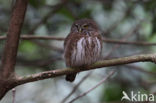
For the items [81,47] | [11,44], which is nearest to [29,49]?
[81,47]

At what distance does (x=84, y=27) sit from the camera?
3566mm

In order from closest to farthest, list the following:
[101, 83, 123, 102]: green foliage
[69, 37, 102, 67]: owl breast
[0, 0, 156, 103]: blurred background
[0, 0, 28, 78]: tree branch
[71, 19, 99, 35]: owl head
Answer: [0, 0, 28, 78]: tree branch < [69, 37, 102, 67]: owl breast < [71, 19, 99, 35]: owl head < [101, 83, 123, 102]: green foliage < [0, 0, 156, 103]: blurred background

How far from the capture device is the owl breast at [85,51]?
3.19 metres

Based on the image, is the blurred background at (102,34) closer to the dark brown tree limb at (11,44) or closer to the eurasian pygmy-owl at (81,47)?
the eurasian pygmy-owl at (81,47)

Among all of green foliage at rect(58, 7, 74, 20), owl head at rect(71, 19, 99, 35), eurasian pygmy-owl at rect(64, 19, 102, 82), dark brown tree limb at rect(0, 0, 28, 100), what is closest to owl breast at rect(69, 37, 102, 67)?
eurasian pygmy-owl at rect(64, 19, 102, 82)

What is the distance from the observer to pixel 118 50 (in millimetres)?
5402

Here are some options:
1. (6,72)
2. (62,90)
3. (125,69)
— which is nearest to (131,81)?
(125,69)

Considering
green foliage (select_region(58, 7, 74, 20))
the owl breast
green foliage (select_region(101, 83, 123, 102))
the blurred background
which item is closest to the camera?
the owl breast

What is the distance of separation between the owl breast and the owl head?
0.11 m

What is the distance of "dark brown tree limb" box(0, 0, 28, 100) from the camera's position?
8.19 feet

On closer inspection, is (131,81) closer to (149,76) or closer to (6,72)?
(149,76)

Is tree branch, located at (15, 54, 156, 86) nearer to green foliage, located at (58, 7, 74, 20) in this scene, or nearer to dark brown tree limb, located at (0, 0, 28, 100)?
dark brown tree limb, located at (0, 0, 28, 100)

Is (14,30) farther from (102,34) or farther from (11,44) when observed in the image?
(102,34)

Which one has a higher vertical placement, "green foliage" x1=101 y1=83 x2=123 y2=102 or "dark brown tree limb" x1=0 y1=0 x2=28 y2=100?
"dark brown tree limb" x1=0 y1=0 x2=28 y2=100
